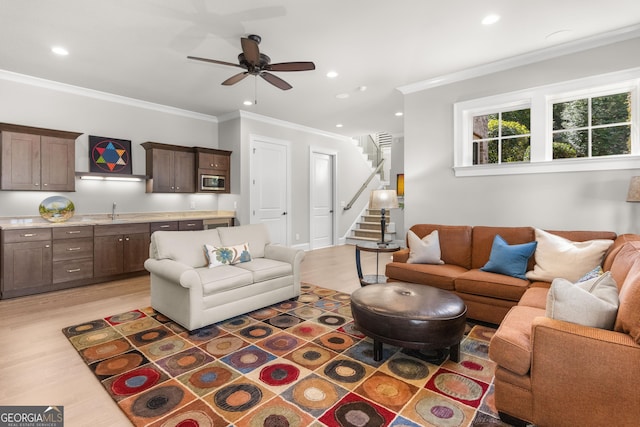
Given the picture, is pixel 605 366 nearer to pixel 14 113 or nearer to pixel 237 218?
pixel 237 218

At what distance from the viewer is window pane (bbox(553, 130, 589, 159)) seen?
3477 mm

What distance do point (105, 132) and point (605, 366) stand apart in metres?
6.22

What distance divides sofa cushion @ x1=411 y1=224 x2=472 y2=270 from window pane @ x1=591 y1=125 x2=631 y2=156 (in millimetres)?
1538

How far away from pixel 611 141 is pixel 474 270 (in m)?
1.98

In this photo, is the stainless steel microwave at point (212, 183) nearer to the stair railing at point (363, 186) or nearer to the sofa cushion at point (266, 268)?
the sofa cushion at point (266, 268)

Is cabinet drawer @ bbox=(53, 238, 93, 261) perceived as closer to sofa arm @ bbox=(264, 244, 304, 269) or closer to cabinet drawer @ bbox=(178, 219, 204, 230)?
cabinet drawer @ bbox=(178, 219, 204, 230)

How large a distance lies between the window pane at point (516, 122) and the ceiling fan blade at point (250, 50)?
10.2ft

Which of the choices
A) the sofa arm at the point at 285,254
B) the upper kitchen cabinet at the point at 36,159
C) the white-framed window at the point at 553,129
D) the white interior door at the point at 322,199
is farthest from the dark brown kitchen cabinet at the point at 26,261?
the white-framed window at the point at 553,129

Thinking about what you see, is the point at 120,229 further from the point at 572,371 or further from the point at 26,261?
the point at 572,371

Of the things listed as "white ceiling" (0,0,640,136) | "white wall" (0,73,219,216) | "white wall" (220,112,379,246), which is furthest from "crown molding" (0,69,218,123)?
"white wall" (220,112,379,246)

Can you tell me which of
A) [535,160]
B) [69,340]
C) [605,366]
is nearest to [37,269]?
[69,340]

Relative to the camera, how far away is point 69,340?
2742 millimetres

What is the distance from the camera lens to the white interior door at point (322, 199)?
757 cm

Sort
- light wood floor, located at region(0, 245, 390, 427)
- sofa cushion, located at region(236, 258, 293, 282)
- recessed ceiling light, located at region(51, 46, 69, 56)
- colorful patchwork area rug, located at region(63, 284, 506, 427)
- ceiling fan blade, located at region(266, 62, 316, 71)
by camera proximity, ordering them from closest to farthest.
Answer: colorful patchwork area rug, located at region(63, 284, 506, 427)
light wood floor, located at region(0, 245, 390, 427)
ceiling fan blade, located at region(266, 62, 316, 71)
sofa cushion, located at region(236, 258, 293, 282)
recessed ceiling light, located at region(51, 46, 69, 56)
